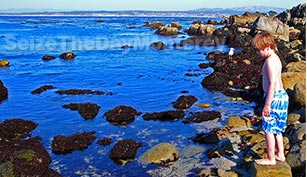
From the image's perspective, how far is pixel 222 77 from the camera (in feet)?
59.8

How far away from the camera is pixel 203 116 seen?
41.8 ft

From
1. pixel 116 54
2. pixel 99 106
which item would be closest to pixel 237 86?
pixel 99 106

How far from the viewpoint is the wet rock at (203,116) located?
12.5 m

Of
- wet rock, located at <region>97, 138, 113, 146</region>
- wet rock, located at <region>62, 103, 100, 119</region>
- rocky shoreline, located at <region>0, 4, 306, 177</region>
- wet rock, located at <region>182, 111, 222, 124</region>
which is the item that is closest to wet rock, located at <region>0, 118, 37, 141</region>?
rocky shoreline, located at <region>0, 4, 306, 177</region>

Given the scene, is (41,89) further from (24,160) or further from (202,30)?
(202,30)

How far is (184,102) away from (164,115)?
184 cm

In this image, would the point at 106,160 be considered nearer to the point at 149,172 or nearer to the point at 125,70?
the point at 149,172

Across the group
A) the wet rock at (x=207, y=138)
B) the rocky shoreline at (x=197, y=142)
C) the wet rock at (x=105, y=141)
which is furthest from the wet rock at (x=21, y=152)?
the wet rock at (x=207, y=138)

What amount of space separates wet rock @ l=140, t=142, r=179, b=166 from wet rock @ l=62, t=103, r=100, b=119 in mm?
4108

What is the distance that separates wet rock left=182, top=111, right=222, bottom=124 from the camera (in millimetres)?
12467

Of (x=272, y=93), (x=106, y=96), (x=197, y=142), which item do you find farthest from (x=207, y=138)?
(x=106, y=96)

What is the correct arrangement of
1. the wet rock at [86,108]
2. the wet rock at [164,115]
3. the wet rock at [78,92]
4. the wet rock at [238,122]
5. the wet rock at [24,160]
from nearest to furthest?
1. the wet rock at [24,160]
2. the wet rock at [238,122]
3. the wet rock at [164,115]
4. the wet rock at [86,108]
5. the wet rock at [78,92]

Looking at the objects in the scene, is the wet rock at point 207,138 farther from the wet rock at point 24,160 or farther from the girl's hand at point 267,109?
the wet rock at point 24,160

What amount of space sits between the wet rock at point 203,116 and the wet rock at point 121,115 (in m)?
1.84
